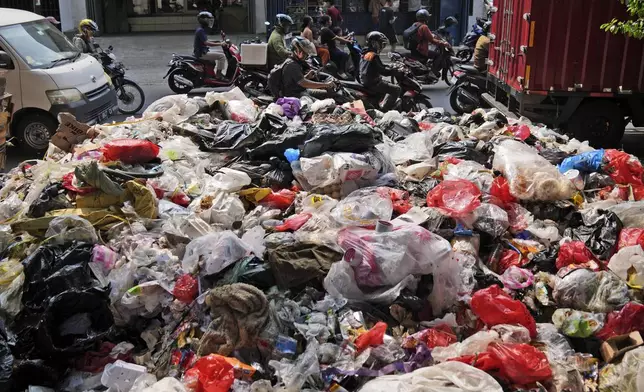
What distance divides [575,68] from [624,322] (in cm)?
510

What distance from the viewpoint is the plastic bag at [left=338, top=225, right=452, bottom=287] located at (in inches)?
173

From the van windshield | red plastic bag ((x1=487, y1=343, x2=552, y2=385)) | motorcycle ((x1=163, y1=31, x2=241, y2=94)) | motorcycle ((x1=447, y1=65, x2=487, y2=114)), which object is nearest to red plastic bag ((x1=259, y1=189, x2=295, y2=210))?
red plastic bag ((x1=487, y1=343, x2=552, y2=385))

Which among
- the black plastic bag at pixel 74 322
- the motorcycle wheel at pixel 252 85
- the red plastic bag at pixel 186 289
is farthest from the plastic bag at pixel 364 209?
the motorcycle wheel at pixel 252 85

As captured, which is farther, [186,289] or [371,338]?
[186,289]

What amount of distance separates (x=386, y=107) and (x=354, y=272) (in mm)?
6024

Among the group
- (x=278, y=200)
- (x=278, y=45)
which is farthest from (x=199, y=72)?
(x=278, y=200)

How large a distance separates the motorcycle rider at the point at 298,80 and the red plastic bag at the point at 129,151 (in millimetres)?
3722

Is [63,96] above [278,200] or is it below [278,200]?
above

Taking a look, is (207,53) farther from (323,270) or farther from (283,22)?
(323,270)

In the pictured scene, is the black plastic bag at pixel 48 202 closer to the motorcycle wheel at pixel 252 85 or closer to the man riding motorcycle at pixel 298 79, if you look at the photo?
the man riding motorcycle at pixel 298 79

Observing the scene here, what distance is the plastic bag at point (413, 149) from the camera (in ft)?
21.3

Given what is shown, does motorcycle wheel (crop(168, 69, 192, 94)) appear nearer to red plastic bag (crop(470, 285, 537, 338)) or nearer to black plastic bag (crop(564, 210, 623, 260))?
black plastic bag (crop(564, 210, 623, 260))

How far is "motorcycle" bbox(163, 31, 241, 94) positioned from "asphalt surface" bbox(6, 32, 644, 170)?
0.67 m

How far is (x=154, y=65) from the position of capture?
57.4 feet
